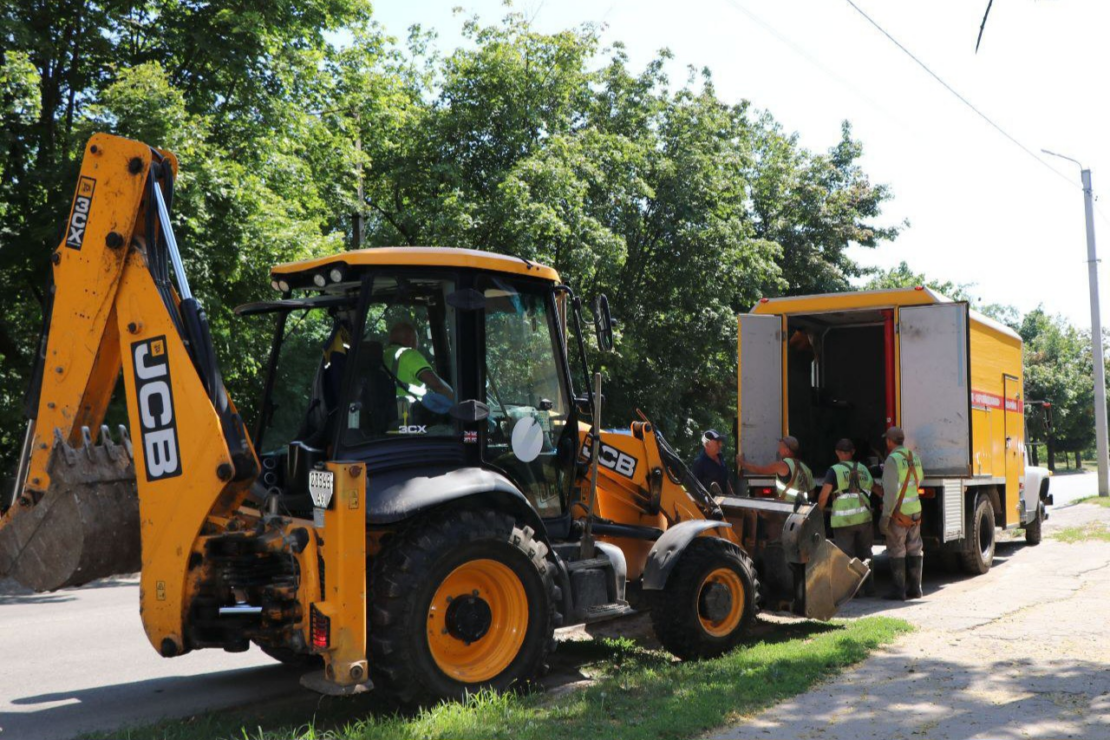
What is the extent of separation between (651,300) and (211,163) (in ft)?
34.8

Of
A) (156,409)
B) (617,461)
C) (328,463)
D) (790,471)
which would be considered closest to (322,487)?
(328,463)

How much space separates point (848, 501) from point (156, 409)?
6735mm

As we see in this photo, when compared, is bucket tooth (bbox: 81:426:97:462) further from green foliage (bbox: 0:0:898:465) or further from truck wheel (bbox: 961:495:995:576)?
truck wheel (bbox: 961:495:995:576)

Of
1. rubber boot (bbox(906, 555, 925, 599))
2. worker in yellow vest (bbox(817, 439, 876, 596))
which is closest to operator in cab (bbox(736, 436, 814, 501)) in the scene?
worker in yellow vest (bbox(817, 439, 876, 596))

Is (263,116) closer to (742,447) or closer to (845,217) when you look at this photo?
(742,447)

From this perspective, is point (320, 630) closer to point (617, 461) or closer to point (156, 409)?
point (156, 409)

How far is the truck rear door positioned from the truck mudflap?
3.07 meters

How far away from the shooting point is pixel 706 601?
700 centimetres

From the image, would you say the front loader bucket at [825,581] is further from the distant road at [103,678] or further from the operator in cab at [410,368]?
the distant road at [103,678]

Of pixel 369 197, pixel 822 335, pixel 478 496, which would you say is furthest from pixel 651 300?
pixel 478 496

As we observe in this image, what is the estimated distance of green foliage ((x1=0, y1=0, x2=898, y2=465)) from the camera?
13.3m

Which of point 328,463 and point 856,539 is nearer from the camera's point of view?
point 328,463

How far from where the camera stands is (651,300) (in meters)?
21.4

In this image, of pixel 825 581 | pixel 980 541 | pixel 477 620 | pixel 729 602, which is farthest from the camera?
pixel 980 541
